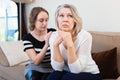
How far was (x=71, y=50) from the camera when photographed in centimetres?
169

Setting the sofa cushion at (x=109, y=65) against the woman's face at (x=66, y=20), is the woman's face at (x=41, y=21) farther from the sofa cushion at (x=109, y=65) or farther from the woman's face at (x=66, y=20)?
the sofa cushion at (x=109, y=65)

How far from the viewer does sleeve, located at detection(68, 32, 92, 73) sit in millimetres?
1680

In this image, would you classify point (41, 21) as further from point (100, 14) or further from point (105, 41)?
point (100, 14)

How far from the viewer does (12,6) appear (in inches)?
147

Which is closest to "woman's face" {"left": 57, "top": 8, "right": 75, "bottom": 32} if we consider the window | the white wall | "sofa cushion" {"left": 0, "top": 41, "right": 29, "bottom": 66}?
the white wall

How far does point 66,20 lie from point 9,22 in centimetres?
219

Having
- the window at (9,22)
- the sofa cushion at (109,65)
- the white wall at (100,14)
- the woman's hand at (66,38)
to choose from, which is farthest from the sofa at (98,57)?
the window at (9,22)

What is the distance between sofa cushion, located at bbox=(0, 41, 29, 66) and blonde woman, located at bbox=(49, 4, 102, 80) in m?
1.00

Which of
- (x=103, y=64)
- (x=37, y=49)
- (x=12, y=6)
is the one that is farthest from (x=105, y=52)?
(x=12, y=6)

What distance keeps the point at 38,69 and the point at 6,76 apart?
24.9 inches

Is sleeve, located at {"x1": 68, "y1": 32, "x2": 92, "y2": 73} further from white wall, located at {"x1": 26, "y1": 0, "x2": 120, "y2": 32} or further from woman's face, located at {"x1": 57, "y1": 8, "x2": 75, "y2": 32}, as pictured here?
white wall, located at {"x1": 26, "y1": 0, "x2": 120, "y2": 32}

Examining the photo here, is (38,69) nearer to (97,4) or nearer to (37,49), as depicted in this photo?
(37,49)

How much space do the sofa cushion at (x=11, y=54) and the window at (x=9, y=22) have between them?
2.79 feet

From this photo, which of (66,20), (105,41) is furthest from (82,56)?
(105,41)
